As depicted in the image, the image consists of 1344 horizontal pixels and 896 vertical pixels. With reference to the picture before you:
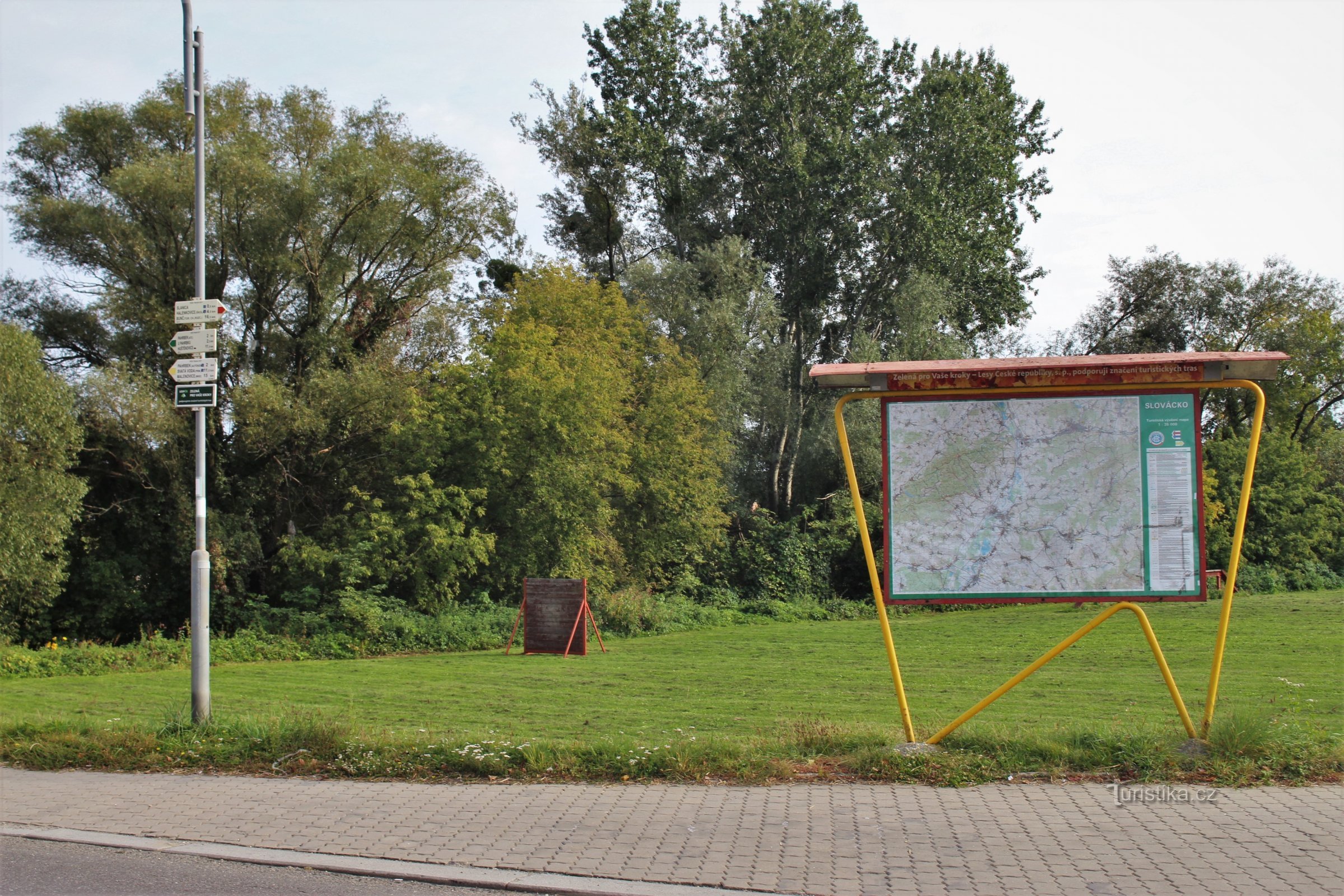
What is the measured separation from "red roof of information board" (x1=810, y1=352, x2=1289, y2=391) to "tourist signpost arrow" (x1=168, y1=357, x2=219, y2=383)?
6.08 meters

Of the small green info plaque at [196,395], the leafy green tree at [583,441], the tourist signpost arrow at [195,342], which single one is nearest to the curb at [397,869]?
the small green info plaque at [196,395]

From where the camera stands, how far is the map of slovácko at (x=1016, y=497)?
299 inches

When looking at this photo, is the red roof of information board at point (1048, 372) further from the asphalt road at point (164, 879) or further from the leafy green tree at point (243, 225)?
the leafy green tree at point (243, 225)

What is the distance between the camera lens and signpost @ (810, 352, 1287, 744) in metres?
7.49

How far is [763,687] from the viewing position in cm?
1462

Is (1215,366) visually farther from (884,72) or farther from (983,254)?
(884,72)

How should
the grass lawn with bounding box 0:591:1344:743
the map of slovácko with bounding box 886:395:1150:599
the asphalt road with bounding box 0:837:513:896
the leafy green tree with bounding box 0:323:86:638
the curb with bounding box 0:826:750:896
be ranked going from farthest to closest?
1. the leafy green tree with bounding box 0:323:86:638
2. the grass lawn with bounding box 0:591:1344:743
3. the map of slovácko with bounding box 886:395:1150:599
4. the asphalt road with bounding box 0:837:513:896
5. the curb with bounding box 0:826:750:896

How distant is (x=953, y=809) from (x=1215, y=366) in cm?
381

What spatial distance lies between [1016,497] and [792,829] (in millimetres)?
3229

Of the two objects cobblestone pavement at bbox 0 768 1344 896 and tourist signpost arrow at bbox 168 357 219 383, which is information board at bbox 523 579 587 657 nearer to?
tourist signpost arrow at bbox 168 357 219 383

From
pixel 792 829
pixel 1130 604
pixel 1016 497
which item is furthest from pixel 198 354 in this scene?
pixel 1130 604

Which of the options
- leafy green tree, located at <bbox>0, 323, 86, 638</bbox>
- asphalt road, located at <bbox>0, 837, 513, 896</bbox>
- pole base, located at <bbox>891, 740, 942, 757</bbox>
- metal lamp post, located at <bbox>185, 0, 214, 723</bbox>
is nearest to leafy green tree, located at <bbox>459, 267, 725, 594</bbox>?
leafy green tree, located at <bbox>0, 323, 86, 638</bbox>

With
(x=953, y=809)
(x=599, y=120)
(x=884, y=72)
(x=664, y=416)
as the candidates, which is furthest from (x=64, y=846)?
(x=884, y=72)

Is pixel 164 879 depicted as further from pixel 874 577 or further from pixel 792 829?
pixel 874 577
